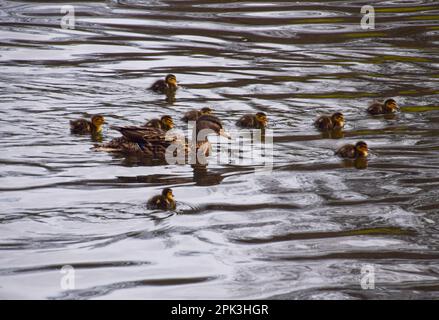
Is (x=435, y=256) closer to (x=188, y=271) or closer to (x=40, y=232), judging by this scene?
(x=188, y=271)

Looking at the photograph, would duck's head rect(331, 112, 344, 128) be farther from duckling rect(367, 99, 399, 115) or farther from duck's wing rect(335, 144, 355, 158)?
duck's wing rect(335, 144, 355, 158)

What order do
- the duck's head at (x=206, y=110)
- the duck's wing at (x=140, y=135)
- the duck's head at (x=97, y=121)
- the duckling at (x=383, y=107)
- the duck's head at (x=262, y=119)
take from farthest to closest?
the duckling at (x=383, y=107)
the duck's head at (x=206, y=110)
the duck's head at (x=262, y=119)
the duck's head at (x=97, y=121)
the duck's wing at (x=140, y=135)

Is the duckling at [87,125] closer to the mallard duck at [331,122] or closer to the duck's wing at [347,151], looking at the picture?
the mallard duck at [331,122]

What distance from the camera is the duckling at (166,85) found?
1188 cm

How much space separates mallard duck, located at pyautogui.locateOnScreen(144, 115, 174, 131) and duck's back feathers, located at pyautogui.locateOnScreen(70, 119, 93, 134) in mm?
535

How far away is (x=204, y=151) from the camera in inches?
395

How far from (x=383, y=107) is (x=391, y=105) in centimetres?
9

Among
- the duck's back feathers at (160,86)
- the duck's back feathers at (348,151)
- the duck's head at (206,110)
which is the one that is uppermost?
the duck's back feathers at (160,86)

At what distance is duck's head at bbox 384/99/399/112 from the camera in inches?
437

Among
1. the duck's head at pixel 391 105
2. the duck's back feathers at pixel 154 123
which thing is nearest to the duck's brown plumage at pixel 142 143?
the duck's back feathers at pixel 154 123

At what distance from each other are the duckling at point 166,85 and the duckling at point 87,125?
4.90 ft

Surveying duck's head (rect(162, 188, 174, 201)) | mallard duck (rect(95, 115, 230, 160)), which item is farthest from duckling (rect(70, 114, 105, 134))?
duck's head (rect(162, 188, 174, 201))

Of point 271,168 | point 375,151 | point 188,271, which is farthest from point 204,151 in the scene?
point 188,271
